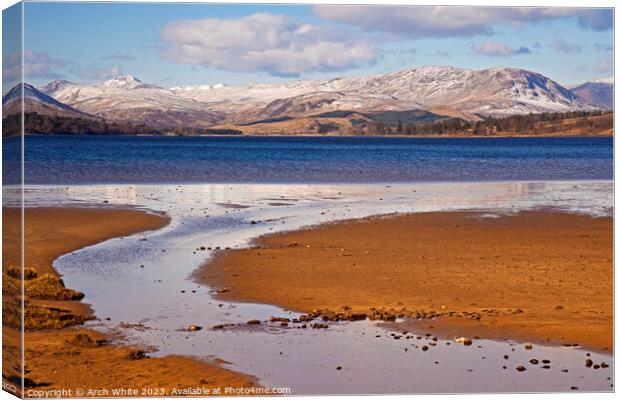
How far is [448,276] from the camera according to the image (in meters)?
17.0

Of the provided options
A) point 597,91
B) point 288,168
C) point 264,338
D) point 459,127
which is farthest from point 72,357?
point 459,127

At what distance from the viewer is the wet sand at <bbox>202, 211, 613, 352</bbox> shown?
542 inches

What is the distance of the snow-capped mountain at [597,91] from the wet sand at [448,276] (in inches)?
116

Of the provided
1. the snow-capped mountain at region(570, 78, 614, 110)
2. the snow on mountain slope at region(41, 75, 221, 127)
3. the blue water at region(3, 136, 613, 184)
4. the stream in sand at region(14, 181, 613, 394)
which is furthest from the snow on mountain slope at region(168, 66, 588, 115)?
the blue water at region(3, 136, 613, 184)

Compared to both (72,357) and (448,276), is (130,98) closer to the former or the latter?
(448,276)

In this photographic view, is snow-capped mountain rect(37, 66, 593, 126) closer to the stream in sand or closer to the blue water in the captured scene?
the stream in sand

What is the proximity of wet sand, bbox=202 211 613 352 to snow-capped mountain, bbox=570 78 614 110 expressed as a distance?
2953 mm

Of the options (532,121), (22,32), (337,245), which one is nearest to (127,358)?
(22,32)

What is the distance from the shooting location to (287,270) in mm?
17547

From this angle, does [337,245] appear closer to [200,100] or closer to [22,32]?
[200,100]

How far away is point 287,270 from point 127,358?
595 centimetres

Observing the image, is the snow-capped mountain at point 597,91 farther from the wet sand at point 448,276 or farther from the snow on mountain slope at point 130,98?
the snow on mountain slope at point 130,98

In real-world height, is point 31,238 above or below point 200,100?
below

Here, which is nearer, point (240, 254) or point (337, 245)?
point (240, 254)
